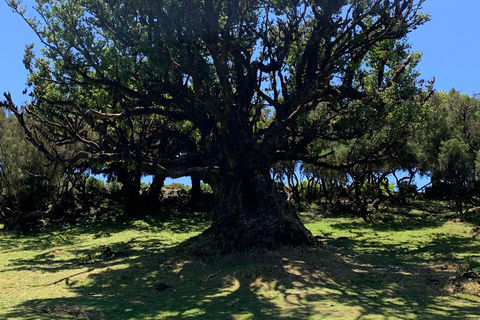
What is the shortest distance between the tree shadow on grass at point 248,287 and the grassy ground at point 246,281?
0.02 meters

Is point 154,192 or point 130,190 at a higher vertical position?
point 130,190

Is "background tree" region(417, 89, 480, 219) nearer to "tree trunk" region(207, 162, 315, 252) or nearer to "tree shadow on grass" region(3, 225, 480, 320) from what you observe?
"tree trunk" region(207, 162, 315, 252)

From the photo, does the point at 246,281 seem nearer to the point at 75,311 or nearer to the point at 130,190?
the point at 75,311

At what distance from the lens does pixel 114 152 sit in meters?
15.7

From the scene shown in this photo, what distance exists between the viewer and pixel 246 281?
1087cm

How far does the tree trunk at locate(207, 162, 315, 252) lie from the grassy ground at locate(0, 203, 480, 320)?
600 millimetres

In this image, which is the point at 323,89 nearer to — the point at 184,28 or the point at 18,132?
the point at 184,28

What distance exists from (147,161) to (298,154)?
19.2 ft

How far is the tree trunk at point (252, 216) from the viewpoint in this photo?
44.6 ft

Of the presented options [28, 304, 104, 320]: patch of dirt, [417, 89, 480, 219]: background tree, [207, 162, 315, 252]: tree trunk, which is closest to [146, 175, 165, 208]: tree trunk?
[207, 162, 315, 252]: tree trunk

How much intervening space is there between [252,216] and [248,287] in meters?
3.91

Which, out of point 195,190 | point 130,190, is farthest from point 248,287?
point 195,190

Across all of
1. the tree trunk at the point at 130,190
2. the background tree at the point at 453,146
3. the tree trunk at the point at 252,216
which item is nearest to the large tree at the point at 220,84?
the tree trunk at the point at 252,216

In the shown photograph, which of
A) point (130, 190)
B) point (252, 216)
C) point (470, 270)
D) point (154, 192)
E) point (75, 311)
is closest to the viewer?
point (75, 311)
